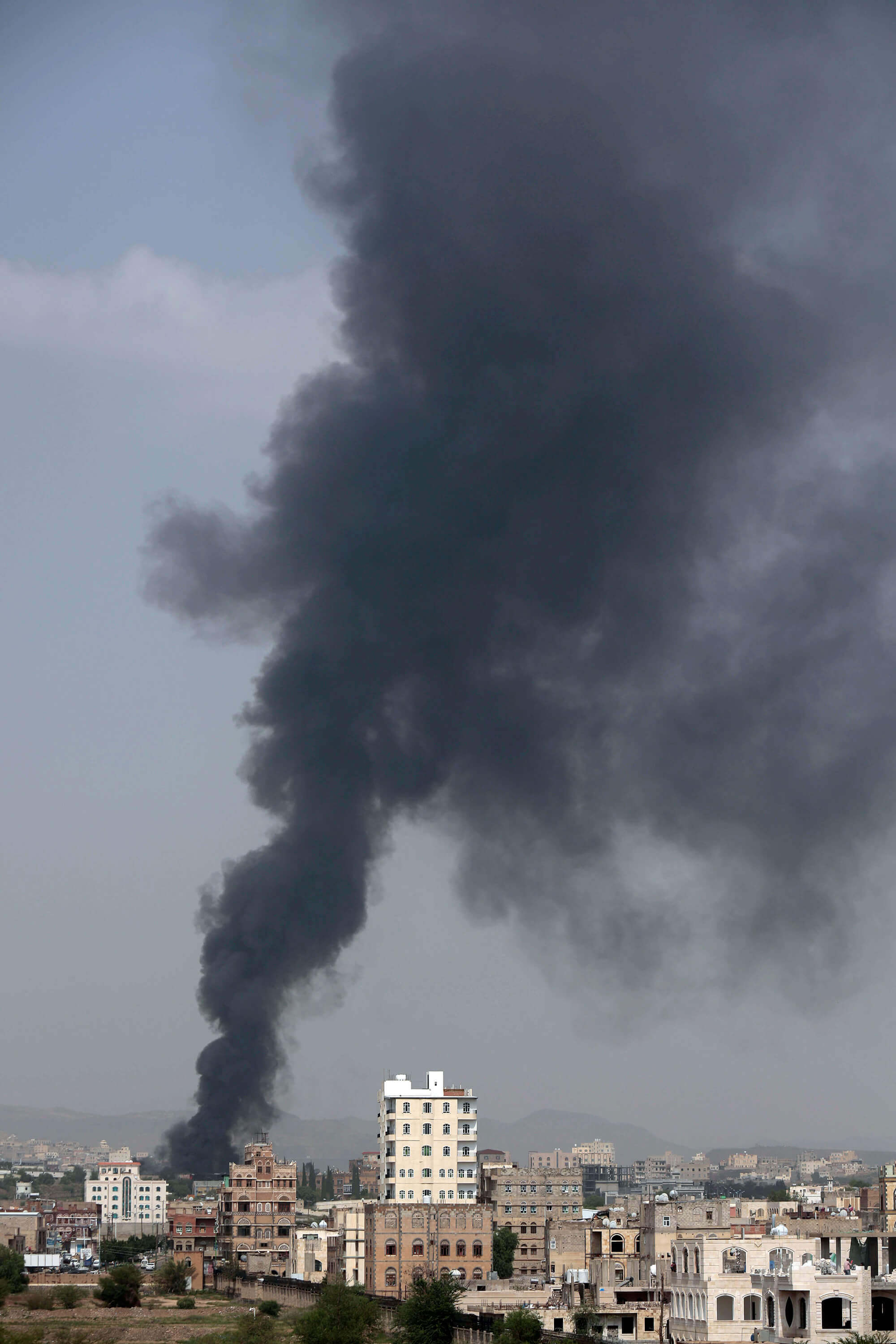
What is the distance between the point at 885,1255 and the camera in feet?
254

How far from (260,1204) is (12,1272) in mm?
19543

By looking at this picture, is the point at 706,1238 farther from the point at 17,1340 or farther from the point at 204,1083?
the point at 204,1083

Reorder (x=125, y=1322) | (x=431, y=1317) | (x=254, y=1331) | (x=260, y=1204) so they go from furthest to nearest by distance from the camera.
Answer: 1. (x=260, y=1204)
2. (x=125, y=1322)
3. (x=254, y=1331)
4. (x=431, y=1317)

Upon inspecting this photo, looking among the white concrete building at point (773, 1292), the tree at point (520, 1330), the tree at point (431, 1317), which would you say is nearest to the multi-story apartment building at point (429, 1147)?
the tree at point (431, 1317)

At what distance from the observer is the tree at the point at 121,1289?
411 ft

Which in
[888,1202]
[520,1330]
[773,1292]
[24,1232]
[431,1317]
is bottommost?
[24,1232]

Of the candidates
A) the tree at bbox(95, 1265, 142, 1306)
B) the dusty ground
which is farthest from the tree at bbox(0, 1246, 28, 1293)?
the tree at bbox(95, 1265, 142, 1306)

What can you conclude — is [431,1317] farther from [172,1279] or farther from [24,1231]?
[24,1231]

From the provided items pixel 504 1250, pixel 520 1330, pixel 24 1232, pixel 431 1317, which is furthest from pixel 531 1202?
pixel 24 1232

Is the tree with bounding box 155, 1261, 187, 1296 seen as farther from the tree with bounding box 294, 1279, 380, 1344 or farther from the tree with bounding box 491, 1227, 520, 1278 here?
the tree with bounding box 294, 1279, 380, 1344

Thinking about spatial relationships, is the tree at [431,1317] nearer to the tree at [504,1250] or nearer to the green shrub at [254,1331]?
the green shrub at [254,1331]

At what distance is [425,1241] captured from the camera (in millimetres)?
→ 113750

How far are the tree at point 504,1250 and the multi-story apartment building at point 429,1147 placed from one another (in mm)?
6025

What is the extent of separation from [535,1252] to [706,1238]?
5861 cm
